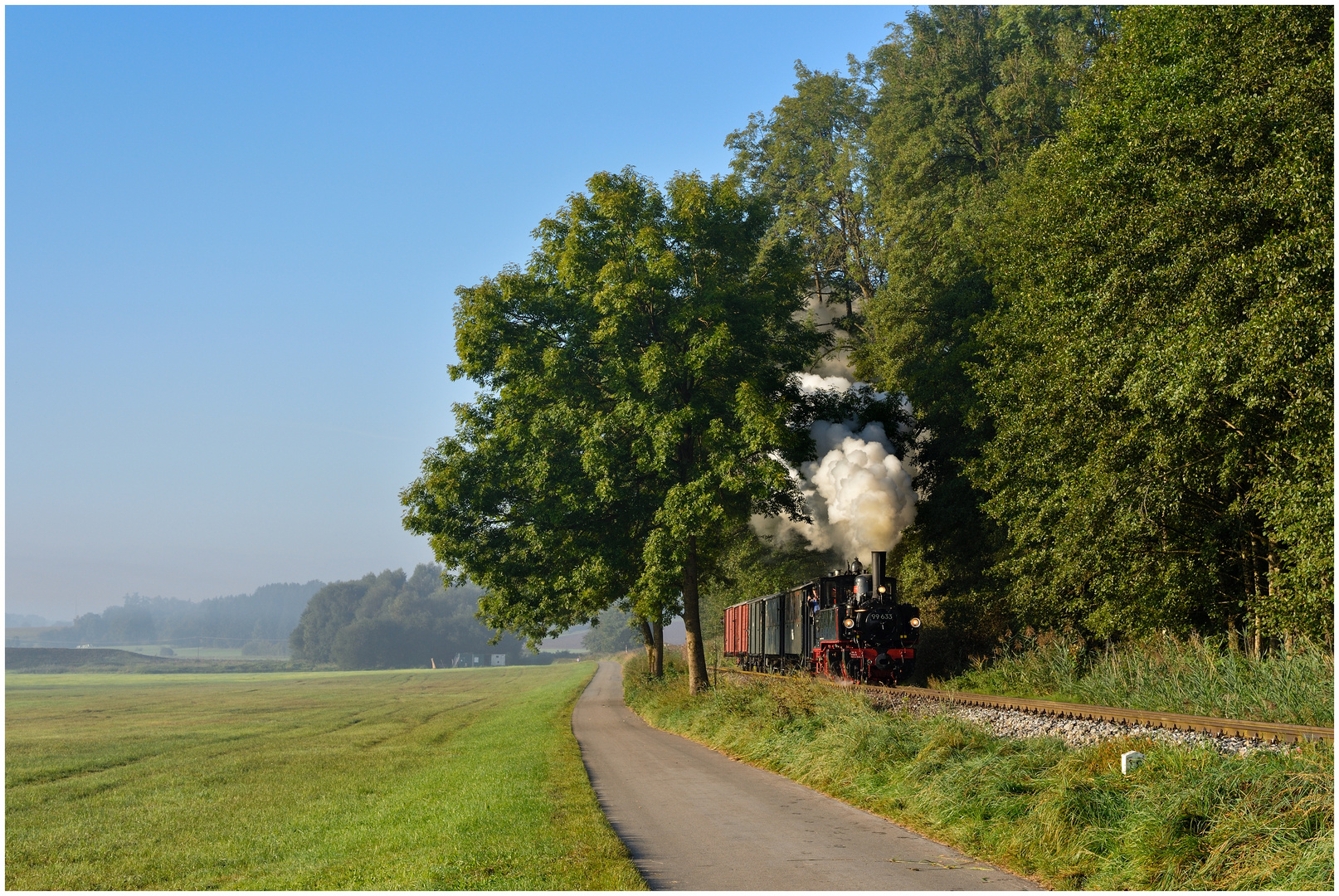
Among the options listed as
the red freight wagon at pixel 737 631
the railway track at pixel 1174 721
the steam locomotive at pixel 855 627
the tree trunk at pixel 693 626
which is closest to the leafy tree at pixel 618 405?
the tree trunk at pixel 693 626

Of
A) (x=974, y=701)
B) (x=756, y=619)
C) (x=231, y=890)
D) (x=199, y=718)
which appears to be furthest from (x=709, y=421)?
(x=199, y=718)

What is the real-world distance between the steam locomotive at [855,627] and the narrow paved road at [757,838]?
8.87m

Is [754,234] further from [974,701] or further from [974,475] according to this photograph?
[974,701]

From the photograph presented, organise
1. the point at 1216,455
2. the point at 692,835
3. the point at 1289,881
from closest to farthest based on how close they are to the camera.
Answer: the point at 1289,881, the point at 692,835, the point at 1216,455

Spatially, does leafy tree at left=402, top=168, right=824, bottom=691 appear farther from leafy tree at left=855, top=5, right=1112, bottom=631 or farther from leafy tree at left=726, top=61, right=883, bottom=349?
leafy tree at left=726, top=61, right=883, bottom=349

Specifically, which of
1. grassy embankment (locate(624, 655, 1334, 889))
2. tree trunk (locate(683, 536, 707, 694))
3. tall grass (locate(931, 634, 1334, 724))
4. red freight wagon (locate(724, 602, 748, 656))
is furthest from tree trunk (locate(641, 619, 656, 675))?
grassy embankment (locate(624, 655, 1334, 889))

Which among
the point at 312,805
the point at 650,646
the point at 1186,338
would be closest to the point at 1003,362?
the point at 1186,338

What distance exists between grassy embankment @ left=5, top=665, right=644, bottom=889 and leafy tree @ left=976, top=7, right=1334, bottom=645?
13.0 m

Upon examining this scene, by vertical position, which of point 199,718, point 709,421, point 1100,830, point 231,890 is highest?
point 709,421

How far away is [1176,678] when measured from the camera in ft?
55.4

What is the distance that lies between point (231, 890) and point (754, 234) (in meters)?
24.4

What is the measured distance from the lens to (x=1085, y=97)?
1022 inches

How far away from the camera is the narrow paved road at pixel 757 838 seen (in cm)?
919

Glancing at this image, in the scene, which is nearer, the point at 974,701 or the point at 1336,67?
the point at 1336,67
